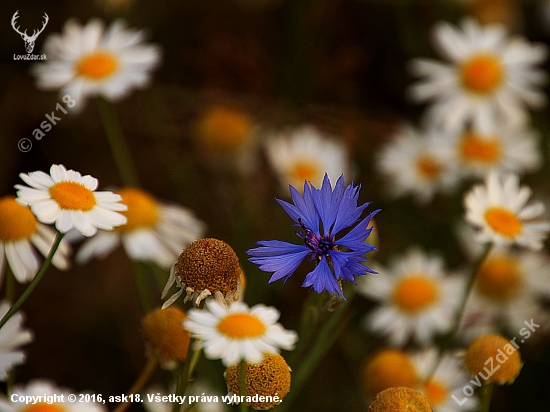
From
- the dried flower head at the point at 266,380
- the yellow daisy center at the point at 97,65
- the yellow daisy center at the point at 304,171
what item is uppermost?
the yellow daisy center at the point at 304,171

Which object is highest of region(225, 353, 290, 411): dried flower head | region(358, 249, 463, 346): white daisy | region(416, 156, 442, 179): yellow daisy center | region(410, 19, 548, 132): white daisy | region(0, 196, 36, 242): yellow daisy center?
region(410, 19, 548, 132): white daisy

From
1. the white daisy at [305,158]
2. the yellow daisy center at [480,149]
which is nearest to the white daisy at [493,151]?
the yellow daisy center at [480,149]

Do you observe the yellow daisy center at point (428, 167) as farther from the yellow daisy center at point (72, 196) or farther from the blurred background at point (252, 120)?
the yellow daisy center at point (72, 196)

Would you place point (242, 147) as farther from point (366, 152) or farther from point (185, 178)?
point (366, 152)

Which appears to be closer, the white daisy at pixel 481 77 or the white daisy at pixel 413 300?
the white daisy at pixel 413 300

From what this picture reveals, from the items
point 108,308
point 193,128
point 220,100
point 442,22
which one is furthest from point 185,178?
point 442,22

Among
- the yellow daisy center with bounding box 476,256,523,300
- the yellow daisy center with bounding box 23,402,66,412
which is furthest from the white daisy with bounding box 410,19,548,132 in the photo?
the yellow daisy center with bounding box 23,402,66,412

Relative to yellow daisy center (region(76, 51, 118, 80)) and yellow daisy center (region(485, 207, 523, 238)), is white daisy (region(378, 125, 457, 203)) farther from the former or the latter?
yellow daisy center (region(76, 51, 118, 80))

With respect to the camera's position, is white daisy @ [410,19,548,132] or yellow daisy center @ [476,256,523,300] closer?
yellow daisy center @ [476,256,523,300]
